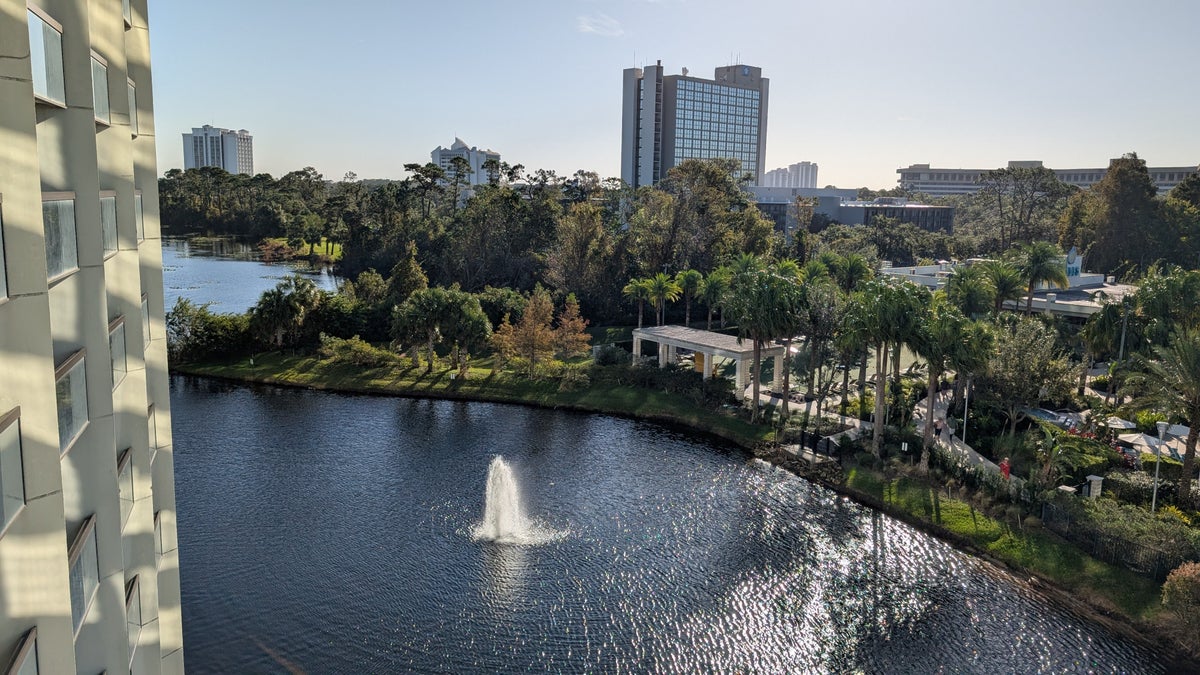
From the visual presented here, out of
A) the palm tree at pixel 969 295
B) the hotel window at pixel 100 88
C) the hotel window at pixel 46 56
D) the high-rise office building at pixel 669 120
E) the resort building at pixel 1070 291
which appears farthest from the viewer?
the high-rise office building at pixel 669 120

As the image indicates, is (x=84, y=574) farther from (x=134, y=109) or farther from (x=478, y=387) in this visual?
(x=478, y=387)

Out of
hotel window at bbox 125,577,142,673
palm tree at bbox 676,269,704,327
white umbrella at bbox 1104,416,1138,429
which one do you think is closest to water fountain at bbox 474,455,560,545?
hotel window at bbox 125,577,142,673

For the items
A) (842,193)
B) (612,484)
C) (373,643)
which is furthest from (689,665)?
(842,193)

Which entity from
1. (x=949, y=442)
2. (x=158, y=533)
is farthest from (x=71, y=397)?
(x=949, y=442)

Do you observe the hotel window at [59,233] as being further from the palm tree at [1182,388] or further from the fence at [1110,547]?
the palm tree at [1182,388]

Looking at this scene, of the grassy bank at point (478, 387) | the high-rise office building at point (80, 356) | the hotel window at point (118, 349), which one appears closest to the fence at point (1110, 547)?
the grassy bank at point (478, 387)

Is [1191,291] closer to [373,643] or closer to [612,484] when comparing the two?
[612,484]

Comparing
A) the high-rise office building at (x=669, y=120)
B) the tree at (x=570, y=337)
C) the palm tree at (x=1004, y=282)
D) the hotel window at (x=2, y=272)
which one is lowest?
the tree at (x=570, y=337)
